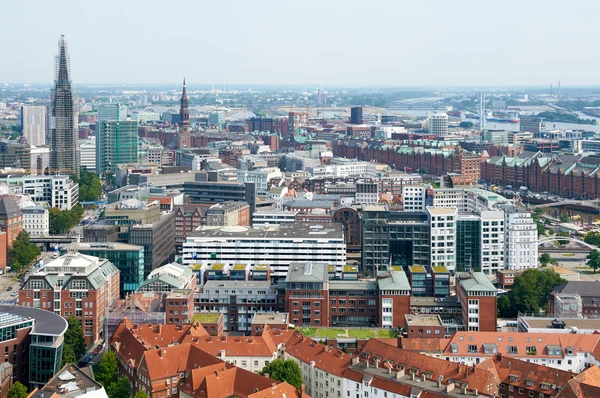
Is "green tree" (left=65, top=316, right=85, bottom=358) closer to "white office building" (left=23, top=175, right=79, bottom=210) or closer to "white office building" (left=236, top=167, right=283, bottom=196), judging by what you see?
"white office building" (left=23, top=175, right=79, bottom=210)

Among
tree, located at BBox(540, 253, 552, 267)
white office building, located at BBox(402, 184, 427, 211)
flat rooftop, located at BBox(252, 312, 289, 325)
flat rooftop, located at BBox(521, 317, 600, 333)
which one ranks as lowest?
tree, located at BBox(540, 253, 552, 267)

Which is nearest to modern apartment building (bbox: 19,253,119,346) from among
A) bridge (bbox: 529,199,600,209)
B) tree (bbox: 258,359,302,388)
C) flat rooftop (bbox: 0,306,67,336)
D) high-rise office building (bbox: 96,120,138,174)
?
flat rooftop (bbox: 0,306,67,336)

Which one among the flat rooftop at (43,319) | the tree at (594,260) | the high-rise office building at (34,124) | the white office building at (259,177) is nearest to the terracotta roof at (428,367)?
the flat rooftop at (43,319)

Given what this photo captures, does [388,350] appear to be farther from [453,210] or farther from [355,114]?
[355,114]

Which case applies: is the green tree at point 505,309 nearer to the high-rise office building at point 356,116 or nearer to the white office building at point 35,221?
the white office building at point 35,221

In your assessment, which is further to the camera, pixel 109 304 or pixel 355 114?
pixel 355 114

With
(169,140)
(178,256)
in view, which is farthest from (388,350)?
(169,140)
